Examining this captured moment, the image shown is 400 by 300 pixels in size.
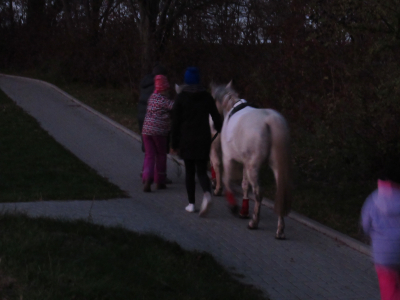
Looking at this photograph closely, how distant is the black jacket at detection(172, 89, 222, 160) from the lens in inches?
299

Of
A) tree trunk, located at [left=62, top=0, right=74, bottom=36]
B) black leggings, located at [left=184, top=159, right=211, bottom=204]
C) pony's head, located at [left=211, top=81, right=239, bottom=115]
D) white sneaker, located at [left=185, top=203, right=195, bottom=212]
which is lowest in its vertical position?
white sneaker, located at [left=185, top=203, right=195, bottom=212]

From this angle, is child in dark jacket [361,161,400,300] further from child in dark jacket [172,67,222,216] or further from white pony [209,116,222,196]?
white pony [209,116,222,196]

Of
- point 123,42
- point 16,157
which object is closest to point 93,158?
point 16,157

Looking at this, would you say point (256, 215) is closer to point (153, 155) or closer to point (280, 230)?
point (280, 230)

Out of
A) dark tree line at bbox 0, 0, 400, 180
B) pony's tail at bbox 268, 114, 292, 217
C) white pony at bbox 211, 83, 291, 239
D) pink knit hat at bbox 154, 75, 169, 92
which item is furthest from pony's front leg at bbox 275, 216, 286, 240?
pink knit hat at bbox 154, 75, 169, 92

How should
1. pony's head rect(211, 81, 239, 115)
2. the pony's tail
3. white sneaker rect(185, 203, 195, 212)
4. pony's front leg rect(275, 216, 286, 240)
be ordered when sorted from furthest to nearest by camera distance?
pony's head rect(211, 81, 239, 115), white sneaker rect(185, 203, 195, 212), pony's front leg rect(275, 216, 286, 240), the pony's tail

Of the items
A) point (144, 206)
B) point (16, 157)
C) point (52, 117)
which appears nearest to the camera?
point (144, 206)

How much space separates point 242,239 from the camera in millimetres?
6918

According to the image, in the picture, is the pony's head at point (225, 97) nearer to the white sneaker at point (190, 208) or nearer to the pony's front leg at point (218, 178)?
the pony's front leg at point (218, 178)

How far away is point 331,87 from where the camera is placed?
1171 centimetres

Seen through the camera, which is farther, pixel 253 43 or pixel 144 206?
pixel 253 43

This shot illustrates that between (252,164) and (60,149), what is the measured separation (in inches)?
247

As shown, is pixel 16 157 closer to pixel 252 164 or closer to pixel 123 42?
pixel 252 164

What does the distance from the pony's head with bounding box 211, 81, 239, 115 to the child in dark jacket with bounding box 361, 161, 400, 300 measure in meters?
4.37
